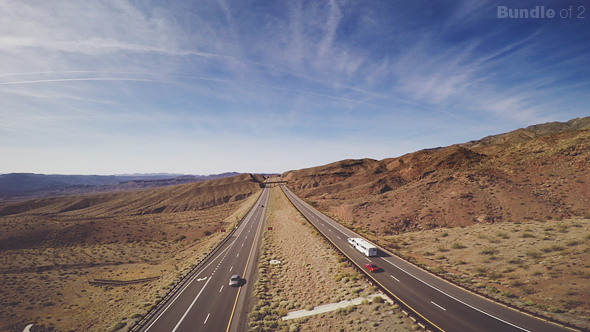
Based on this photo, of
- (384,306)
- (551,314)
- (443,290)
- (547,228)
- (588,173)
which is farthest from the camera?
(588,173)

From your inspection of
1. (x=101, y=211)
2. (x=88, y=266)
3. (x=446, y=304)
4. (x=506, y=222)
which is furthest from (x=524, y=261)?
(x=101, y=211)

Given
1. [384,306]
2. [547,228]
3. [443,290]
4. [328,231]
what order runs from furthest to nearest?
[328,231]
[547,228]
[443,290]
[384,306]

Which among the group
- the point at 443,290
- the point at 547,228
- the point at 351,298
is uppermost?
the point at 547,228

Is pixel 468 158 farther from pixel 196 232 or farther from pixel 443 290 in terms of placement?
pixel 196 232

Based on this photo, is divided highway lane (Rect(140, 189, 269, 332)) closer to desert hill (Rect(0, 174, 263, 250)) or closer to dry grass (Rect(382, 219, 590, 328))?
dry grass (Rect(382, 219, 590, 328))

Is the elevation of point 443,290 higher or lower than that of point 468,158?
lower

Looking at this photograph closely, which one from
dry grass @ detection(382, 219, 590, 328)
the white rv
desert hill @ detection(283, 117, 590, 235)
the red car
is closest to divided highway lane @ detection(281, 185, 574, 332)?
the red car

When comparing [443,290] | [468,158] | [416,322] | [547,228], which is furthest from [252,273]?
[468,158]

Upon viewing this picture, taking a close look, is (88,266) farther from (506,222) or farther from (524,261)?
(506,222)
